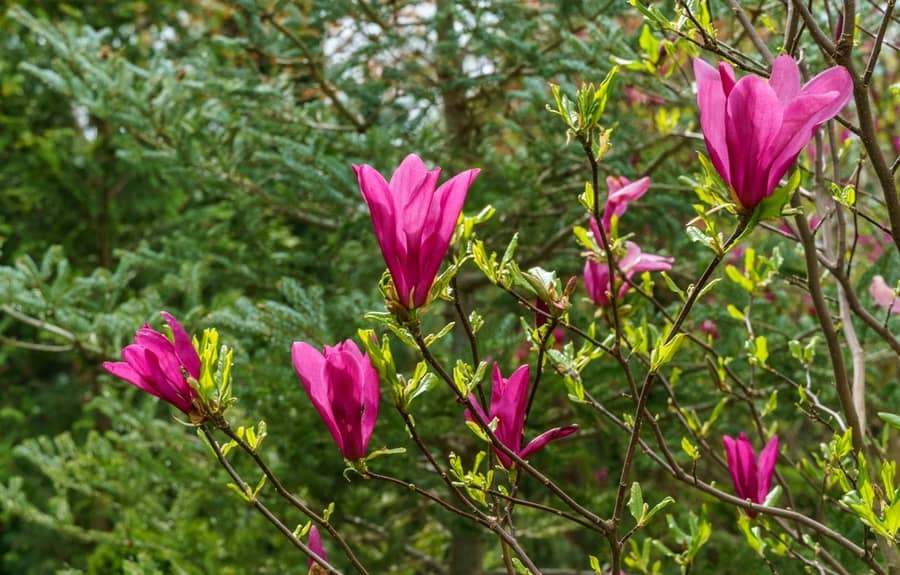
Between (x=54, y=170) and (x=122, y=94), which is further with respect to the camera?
(x=54, y=170)

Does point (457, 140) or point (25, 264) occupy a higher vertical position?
point (457, 140)

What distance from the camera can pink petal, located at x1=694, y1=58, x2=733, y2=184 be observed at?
645mm

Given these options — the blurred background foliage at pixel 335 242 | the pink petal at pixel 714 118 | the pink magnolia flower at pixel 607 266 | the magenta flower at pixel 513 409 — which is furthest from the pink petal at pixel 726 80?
the blurred background foliage at pixel 335 242

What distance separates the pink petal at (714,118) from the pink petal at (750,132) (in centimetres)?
1

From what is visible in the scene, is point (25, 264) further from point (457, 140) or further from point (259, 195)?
point (457, 140)

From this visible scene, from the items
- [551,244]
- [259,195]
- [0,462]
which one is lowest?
[0,462]

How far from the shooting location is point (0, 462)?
3.85 metres

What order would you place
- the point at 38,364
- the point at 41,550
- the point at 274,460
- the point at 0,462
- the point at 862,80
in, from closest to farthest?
the point at 862,80 < the point at 274,460 < the point at 0,462 < the point at 41,550 < the point at 38,364

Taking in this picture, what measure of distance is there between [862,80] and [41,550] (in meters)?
4.55

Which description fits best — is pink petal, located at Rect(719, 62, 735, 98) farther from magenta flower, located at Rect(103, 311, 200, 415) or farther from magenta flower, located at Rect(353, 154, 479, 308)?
magenta flower, located at Rect(103, 311, 200, 415)

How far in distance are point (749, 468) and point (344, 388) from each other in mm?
555

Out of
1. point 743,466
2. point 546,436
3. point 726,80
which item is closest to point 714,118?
point 726,80

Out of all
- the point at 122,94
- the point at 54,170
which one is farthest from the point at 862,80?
the point at 54,170

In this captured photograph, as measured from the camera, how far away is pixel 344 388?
0.78 meters
